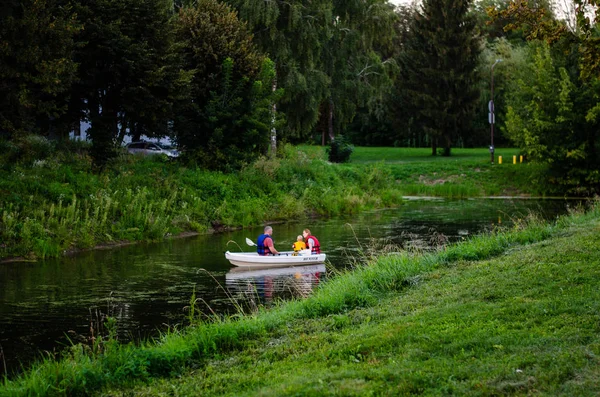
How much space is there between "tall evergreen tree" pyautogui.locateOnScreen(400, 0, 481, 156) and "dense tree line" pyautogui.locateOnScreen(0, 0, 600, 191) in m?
0.11

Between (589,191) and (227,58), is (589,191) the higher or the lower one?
the lower one

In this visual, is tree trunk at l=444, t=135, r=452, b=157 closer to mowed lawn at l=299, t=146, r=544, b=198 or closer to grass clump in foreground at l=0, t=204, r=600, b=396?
mowed lawn at l=299, t=146, r=544, b=198

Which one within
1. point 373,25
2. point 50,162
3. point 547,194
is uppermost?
point 373,25

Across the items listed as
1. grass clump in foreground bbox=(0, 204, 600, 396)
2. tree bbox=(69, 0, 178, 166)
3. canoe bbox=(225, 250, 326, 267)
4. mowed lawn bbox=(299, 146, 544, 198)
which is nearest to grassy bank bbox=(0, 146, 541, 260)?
mowed lawn bbox=(299, 146, 544, 198)

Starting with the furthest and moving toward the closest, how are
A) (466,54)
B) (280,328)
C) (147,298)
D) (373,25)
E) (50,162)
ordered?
(466,54) < (373,25) < (50,162) < (147,298) < (280,328)

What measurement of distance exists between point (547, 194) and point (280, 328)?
3960 centimetres

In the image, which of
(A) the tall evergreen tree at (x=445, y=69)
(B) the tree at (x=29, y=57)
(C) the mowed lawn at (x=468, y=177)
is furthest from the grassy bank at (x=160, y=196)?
(A) the tall evergreen tree at (x=445, y=69)

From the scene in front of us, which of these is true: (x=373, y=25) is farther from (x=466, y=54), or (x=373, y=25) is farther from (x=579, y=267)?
(x=579, y=267)

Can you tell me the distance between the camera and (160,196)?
3039 cm

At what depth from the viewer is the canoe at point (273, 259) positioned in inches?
847

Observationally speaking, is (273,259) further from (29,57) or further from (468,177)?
(468,177)

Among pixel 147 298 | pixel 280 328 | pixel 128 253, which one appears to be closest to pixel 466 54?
pixel 128 253

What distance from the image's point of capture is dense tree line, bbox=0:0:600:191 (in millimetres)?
26422

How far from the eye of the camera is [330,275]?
19.3 m
